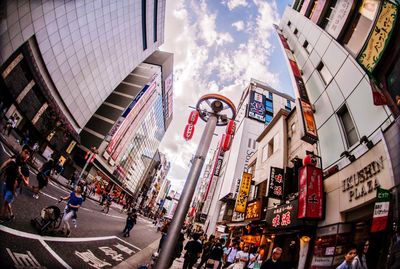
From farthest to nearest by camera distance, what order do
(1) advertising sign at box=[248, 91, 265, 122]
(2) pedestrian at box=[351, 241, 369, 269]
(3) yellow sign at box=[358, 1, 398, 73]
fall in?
(1) advertising sign at box=[248, 91, 265, 122] → (3) yellow sign at box=[358, 1, 398, 73] → (2) pedestrian at box=[351, 241, 369, 269]

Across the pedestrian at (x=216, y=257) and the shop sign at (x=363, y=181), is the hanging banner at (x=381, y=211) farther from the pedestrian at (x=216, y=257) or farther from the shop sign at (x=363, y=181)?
the pedestrian at (x=216, y=257)

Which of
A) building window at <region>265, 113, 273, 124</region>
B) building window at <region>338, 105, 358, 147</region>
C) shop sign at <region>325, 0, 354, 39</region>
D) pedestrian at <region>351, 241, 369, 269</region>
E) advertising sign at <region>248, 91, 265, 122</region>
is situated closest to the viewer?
pedestrian at <region>351, 241, 369, 269</region>

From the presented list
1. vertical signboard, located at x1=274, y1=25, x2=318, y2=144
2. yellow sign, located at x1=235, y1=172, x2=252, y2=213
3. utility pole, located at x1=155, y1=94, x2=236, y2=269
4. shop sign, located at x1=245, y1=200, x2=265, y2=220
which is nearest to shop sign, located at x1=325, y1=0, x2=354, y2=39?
vertical signboard, located at x1=274, y1=25, x2=318, y2=144

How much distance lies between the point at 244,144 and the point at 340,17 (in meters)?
28.2

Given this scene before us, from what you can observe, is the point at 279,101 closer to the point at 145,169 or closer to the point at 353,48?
the point at 353,48

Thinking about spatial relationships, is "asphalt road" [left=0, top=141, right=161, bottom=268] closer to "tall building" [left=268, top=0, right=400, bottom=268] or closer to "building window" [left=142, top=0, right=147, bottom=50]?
"tall building" [left=268, top=0, right=400, bottom=268]

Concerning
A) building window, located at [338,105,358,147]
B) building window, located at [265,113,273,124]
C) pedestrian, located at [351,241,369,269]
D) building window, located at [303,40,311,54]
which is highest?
building window, located at [265,113,273,124]

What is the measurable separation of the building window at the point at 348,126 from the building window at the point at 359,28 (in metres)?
2.69

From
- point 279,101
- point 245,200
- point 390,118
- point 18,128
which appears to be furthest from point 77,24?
point 279,101

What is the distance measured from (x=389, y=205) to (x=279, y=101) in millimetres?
46387

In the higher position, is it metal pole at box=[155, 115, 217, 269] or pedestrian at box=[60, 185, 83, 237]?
metal pole at box=[155, 115, 217, 269]

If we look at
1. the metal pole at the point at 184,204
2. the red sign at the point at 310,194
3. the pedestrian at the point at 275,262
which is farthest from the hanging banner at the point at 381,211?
the metal pole at the point at 184,204

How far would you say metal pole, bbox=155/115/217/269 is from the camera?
4.02 meters

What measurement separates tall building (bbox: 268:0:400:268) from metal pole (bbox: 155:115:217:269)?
15.1 ft
